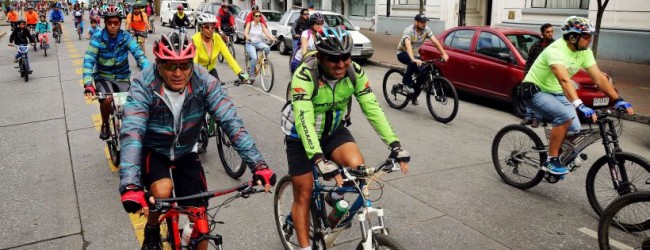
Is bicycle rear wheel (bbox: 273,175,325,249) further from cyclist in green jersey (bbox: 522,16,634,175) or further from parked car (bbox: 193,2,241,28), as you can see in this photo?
parked car (bbox: 193,2,241,28)

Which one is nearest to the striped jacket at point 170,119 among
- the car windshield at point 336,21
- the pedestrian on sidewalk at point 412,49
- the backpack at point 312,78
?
the backpack at point 312,78

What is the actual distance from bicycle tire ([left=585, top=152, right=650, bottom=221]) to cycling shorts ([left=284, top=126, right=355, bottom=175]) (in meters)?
2.50

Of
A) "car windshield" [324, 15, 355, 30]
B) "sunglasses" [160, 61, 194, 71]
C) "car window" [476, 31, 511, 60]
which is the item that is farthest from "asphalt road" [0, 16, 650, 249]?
"car windshield" [324, 15, 355, 30]

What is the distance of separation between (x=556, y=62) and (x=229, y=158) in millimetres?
3673

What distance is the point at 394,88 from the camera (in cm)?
983

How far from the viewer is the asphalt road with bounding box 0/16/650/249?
464 centimetres

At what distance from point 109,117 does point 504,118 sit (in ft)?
20.7

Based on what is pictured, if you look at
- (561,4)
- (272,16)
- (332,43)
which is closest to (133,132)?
(332,43)

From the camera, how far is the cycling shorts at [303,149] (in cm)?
369

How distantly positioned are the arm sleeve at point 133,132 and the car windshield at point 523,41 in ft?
27.1

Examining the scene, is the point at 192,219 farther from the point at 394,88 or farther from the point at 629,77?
the point at 629,77

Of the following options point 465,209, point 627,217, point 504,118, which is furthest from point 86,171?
point 504,118

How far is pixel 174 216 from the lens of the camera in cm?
318

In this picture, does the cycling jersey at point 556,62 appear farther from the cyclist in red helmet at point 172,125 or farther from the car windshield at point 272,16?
the car windshield at point 272,16
